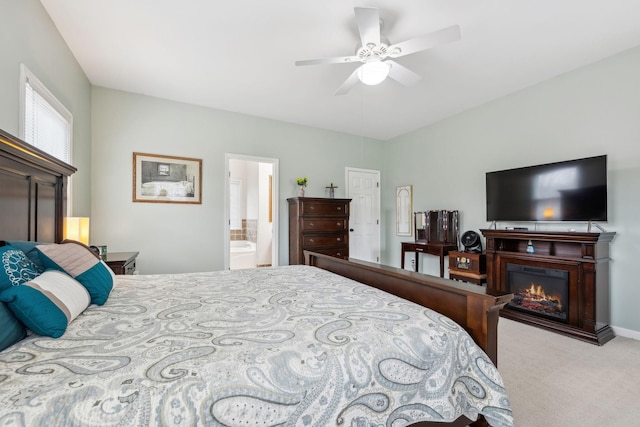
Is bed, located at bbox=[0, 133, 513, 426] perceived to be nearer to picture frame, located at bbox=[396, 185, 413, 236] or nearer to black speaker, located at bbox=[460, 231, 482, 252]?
black speaker, located at bbox=[460, 231, 482, 252]

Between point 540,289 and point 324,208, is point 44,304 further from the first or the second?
point 540,289

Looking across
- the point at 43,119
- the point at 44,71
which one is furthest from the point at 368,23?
the point at 43,119

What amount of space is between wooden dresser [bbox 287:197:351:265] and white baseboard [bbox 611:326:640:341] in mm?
3137

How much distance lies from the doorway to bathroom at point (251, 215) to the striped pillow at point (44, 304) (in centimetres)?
387

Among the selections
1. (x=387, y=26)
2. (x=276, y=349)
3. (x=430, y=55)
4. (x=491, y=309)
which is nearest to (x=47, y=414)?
(x=276, y=349)

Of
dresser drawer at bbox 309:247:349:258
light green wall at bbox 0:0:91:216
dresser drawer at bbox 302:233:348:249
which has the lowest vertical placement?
dresser drawer at bbox 309:247:349:258

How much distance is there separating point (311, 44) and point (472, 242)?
126 inches

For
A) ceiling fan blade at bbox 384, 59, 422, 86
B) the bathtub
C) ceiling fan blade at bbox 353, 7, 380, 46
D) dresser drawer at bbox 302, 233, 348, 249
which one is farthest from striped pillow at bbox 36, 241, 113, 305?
the bathtub

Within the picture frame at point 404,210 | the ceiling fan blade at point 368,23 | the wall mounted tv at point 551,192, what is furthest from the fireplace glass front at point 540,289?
→ the ceiling fan blade at point 368,23

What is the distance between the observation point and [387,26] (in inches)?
95.8

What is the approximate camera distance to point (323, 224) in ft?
15.2

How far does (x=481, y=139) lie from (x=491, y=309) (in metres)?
3.59

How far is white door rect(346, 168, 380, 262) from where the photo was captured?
18.0 feet

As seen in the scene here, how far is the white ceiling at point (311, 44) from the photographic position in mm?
2252
